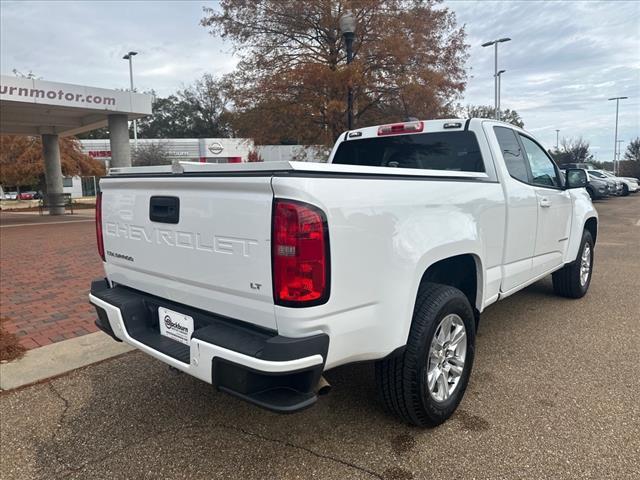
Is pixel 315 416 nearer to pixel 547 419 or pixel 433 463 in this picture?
pixel 433 463

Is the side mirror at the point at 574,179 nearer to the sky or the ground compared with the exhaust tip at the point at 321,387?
nearer to the sky

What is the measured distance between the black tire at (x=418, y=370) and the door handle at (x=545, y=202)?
184cm

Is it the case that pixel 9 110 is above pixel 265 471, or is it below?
above

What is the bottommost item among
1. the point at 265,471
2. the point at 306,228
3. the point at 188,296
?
the point at 265,471

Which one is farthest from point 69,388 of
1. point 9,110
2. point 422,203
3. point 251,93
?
point 9,110

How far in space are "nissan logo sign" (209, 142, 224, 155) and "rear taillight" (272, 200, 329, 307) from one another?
42387 millimetres

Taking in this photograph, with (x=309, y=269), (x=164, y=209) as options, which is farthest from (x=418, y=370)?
(x=164, y=209)

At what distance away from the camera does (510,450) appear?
8.73ft

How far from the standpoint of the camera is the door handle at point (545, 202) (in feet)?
13.9

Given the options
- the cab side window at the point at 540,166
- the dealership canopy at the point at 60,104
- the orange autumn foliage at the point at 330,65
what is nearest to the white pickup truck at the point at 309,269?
the cab side window at the point at 540,166

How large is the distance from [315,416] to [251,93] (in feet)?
36.9

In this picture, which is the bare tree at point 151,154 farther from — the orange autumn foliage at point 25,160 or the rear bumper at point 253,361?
the rear bumper at point 253,361

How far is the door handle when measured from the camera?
4.25 meters

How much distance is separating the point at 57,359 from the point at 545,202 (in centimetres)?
444
